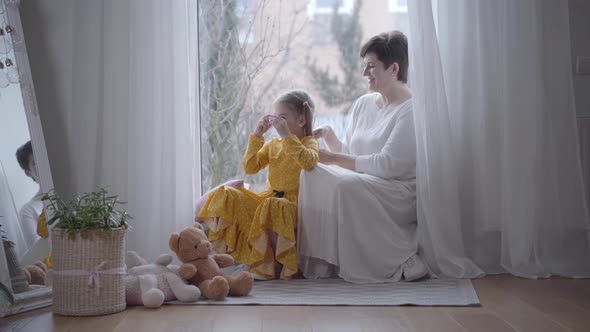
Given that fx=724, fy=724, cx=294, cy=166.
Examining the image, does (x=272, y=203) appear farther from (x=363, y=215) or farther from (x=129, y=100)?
(x=129, y=100)

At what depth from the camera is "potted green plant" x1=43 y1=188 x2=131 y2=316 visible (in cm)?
237

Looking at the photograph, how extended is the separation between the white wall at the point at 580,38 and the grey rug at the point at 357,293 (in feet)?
3.71

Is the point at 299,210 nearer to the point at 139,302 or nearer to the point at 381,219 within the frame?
the point at 381,219

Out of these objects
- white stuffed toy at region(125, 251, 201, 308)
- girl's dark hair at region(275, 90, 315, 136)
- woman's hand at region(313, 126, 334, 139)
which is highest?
girl's dark hair at region(275, 90, 315, 136)

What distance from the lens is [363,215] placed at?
122 inches

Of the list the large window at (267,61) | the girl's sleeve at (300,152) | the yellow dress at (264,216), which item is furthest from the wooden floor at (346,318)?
the large window at (267,61)

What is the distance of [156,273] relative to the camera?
8.62ft

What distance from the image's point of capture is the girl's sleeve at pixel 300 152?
10.1 feet

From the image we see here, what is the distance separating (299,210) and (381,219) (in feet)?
1.17

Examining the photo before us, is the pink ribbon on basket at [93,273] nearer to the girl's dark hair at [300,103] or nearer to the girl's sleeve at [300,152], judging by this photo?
the girl's sleeve at [300,152]

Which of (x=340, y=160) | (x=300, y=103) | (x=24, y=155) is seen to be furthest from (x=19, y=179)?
(x=340, y=160)

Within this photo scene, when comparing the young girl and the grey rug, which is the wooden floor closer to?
the grey rug

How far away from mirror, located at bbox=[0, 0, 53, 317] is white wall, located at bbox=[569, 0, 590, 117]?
244cm

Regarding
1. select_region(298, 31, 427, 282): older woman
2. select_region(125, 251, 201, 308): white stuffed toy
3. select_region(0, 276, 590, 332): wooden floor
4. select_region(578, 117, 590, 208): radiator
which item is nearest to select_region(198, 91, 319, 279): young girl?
select_region(298, 31, 427, 282): older woman
